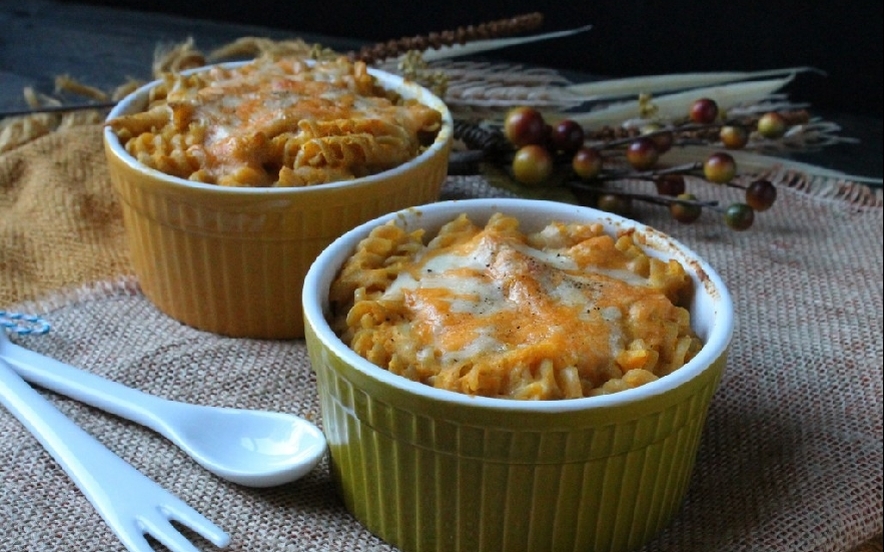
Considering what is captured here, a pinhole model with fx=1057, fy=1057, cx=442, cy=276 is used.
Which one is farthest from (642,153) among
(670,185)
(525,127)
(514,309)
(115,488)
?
(115,488)

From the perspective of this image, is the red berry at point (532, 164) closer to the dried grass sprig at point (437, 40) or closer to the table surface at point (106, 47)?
the dried grass sprig at point (437, 40)

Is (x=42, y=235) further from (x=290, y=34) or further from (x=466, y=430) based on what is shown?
(x=290, y=34)

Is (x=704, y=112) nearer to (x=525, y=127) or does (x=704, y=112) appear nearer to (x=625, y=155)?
(x=625, y=155)

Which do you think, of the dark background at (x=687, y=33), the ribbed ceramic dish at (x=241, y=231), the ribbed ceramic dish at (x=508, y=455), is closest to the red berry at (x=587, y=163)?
the ribbed ceramic dish at (x=241, y=231)

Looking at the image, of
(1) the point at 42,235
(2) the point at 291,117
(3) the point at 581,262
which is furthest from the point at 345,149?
(1) the point at 42,235

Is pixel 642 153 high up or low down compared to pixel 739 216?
up

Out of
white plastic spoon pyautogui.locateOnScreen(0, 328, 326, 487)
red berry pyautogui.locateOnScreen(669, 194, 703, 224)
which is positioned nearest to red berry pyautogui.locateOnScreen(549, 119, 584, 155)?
red berry pyautogui.locateOnScreen(669, 194, 703, 224)

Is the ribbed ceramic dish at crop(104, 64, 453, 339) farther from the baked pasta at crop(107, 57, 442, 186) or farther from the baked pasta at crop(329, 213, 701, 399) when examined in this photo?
the baked pasta at crop(329, 213, 701, 399)
